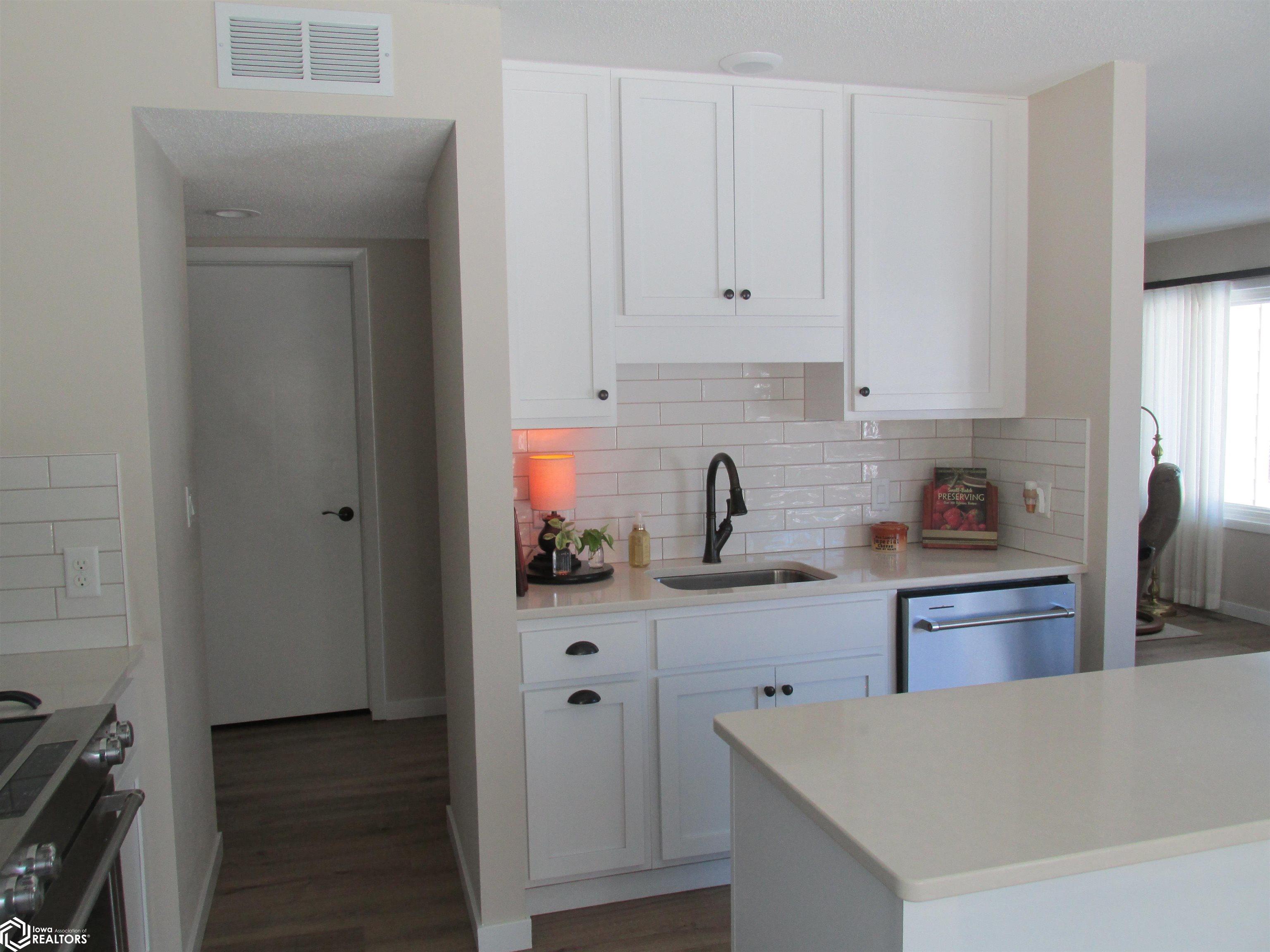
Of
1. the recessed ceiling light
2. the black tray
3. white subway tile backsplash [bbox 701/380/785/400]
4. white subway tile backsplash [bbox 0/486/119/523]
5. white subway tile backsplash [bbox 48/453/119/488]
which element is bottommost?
the black tray

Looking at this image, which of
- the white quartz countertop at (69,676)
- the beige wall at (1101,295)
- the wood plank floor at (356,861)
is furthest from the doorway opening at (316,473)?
the beige wall at (1101,295)

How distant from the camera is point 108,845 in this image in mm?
1467

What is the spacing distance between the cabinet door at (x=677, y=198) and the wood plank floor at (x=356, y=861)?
1713 mm

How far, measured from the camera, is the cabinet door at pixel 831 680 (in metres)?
2.69

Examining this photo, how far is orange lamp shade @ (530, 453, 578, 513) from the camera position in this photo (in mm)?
2844

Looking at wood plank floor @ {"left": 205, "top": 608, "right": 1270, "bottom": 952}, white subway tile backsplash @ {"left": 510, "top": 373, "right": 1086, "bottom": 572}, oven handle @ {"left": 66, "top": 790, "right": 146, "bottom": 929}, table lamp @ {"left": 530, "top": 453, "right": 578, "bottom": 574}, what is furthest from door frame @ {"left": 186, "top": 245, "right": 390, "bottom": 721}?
oven handle @ {"left": 66, "top": 790, "right": 146, "bottom": 929}

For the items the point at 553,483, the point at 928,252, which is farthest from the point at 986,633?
the point at 553,483

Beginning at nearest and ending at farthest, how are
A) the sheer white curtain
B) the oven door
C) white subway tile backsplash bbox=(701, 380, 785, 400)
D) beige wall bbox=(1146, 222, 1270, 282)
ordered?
the oven door < white subway tile backsplash bbox=(701, 380, 785, 400) < beige wall bbox=(1146, 222, 1270, 282) < the sheer white curtain

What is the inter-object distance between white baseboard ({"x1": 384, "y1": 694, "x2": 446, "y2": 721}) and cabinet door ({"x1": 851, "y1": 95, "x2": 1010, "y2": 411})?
2.35m

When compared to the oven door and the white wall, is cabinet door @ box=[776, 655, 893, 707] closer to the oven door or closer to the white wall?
the oven door

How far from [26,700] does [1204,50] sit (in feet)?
10.9

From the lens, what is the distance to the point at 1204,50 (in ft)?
8.80

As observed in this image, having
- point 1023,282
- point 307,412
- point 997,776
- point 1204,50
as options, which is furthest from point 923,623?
point 307,412

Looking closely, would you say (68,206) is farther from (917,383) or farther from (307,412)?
(917,383)
